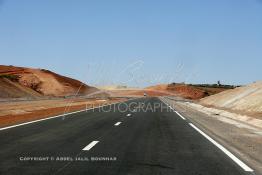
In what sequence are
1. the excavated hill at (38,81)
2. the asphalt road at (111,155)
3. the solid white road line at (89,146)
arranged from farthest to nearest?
the excavated hill at (38,81), the solid white road line at (89,146), the asphalt road at (111,155)

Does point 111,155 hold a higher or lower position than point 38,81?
lower

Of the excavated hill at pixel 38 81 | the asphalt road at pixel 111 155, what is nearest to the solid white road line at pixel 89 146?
the asphalt road at pixel 111 155

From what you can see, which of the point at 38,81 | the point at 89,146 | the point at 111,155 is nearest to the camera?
the point at 111,155

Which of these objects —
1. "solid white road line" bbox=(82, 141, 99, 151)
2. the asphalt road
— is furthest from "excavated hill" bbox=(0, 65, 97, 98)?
"solid white road line" bbox=(82, 141, 99, 151)

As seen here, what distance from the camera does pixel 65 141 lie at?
13.3 meters

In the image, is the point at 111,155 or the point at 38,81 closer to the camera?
the point at 111,155

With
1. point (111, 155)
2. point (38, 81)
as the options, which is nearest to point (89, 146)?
point (111, 155)

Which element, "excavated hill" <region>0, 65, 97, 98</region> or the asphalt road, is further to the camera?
"excavated hill" <region>0, 65, 97, 98</region>

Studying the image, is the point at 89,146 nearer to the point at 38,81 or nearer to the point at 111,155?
the point at 111,155

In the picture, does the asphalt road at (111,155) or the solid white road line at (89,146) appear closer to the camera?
the asphalt road at (111,155)

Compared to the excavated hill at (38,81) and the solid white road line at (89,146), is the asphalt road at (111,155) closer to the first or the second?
the solid white road line at (89,146)

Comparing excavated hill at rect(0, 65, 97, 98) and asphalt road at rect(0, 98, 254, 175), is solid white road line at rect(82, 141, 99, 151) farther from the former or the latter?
excavated hill at rect(0, 65, 97, 98)

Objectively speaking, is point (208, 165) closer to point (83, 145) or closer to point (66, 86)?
point (83, 145)

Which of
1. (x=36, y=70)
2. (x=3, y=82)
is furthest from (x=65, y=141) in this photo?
(x=36, y=70)
